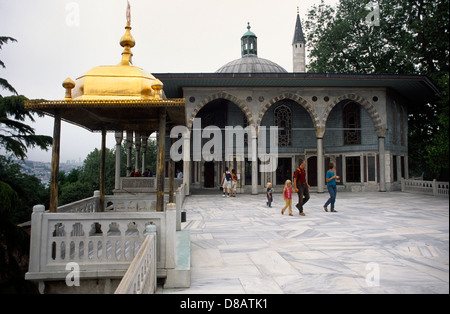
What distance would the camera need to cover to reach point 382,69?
2139cm

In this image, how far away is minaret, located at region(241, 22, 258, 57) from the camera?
28195 millimetres

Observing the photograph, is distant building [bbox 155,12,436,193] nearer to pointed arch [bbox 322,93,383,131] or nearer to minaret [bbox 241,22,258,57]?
pointed arch [bbox 322,93,383,131]

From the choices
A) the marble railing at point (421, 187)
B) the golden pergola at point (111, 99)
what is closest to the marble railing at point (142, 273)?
the golden pergola at point (111, 99)

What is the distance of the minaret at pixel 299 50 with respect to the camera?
25484 millimetres

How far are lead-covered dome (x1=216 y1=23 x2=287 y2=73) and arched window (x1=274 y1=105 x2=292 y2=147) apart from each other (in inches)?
258

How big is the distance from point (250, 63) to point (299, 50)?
454 centimetres

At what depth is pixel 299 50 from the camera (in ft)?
83.6

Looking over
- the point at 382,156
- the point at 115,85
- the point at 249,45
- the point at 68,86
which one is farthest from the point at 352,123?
the point at 68,86

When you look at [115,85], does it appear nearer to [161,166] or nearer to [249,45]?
[161,166]

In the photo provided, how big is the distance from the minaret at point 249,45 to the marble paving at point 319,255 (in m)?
23.8
